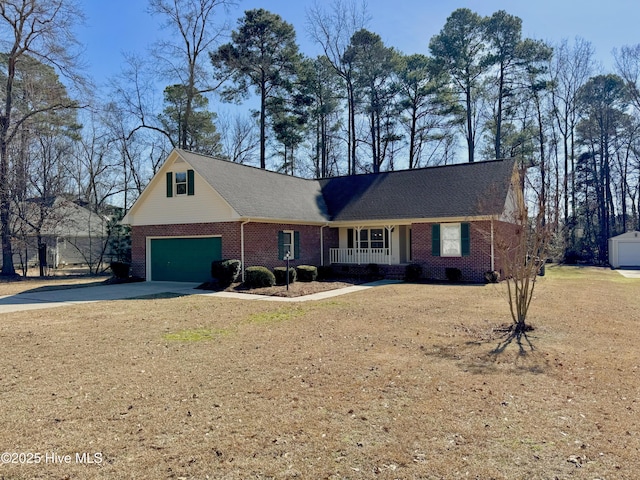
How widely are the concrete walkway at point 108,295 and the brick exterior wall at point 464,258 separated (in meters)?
2.65

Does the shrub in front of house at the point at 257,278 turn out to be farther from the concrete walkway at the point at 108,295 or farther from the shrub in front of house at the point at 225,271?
the concrete walkway at the point at 108,295

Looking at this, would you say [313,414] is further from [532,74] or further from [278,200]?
[532,74]

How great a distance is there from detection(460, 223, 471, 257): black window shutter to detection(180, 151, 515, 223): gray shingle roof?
0.60 metres

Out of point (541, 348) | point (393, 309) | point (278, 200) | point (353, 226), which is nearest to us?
point (541, 348)

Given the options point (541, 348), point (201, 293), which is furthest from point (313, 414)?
point (201, 293)

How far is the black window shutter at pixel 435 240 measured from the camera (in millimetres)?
18125

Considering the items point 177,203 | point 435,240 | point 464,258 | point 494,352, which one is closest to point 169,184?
point 177,203

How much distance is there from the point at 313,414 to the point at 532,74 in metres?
32.5

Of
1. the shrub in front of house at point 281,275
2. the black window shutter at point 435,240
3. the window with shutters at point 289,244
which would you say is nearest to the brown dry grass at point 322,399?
the shrub in front of house at point 281,275

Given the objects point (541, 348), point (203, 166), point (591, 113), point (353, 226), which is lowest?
point (541, 348)

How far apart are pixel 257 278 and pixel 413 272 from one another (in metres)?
6.88

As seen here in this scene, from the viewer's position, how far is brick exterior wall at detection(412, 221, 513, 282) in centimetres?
1717

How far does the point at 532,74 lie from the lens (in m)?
29.9

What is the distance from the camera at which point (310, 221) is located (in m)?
19.2
